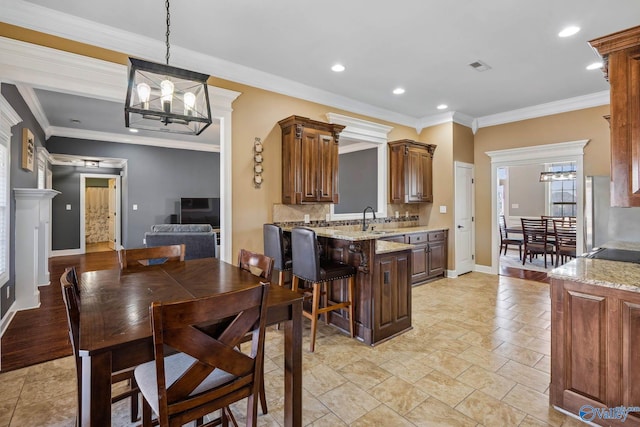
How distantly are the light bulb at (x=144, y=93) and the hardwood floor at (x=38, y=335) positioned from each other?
7.66 feet

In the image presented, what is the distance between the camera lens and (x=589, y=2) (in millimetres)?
2490

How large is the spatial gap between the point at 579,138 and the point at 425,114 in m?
Result: 2.32

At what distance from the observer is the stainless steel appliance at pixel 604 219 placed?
11.8 ft

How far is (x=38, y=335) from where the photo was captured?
3062 millimetres

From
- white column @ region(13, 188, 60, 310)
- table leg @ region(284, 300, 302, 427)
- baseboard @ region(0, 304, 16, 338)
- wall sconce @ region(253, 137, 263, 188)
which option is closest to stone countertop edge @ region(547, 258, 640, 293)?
table leg @ region(284, 300, 302, 427)

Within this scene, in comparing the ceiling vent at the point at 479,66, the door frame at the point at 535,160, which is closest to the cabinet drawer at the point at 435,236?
the door frame at the point at 535,160

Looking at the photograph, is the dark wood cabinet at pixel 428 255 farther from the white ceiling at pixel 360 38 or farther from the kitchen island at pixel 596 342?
the kitchen island at pixel 596 342

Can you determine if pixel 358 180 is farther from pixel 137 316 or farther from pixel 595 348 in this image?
pixel 137 316

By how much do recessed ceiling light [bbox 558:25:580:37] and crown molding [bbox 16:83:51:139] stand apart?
5458 millimetres

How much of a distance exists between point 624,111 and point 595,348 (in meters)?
1.34

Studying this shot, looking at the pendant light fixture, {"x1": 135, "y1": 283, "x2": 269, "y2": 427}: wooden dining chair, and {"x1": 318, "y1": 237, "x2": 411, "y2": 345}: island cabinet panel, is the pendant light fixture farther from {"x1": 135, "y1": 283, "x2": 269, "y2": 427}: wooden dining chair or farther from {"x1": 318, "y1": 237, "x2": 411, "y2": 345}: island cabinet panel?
{"x1": 318, "y1": 237, "x2": 411, "y2": 345}: island cabinet panel

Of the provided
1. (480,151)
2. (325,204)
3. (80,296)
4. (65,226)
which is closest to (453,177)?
(480,151)

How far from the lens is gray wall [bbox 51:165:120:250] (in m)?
7.61

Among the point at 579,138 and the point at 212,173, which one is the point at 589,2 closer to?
the point at 579,138
